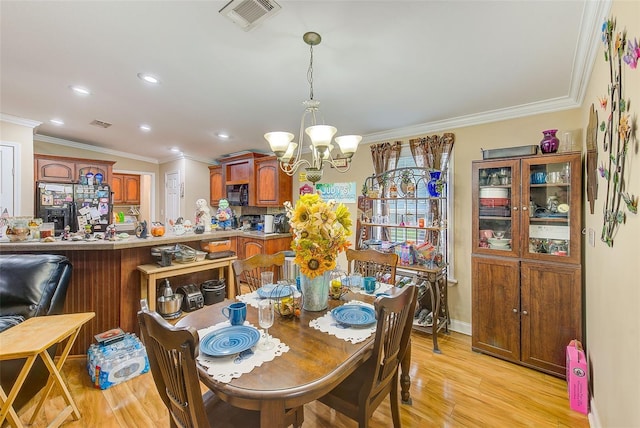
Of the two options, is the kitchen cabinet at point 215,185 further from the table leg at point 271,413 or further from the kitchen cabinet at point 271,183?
the table leg at point 271,413

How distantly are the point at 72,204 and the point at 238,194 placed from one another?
8.76 feet

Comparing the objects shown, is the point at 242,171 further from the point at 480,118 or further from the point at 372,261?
the point at 480,118

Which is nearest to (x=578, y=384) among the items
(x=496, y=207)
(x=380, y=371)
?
(x=496, y=207)

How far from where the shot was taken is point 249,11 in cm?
154

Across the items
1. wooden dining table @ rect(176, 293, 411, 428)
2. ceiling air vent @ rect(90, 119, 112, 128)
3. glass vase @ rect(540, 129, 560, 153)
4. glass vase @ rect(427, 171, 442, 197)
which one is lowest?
wooden dining table @ rect(176, 293, 411, 428)

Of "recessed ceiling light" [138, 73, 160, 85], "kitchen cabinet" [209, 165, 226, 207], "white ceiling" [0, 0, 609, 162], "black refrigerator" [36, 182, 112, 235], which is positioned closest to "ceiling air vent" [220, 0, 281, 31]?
"white ceiling" [0, 0, 609, 162]

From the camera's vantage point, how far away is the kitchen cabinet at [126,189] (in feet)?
20.8

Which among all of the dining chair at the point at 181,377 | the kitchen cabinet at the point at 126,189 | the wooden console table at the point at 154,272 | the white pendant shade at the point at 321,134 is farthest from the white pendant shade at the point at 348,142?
the kitchen cabinet at the point at 126,189

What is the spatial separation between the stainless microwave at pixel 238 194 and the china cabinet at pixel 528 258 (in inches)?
156

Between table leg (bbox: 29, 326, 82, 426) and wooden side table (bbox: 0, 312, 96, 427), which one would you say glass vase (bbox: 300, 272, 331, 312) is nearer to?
wooden side table (bbox: 0, 312, 96, 427)

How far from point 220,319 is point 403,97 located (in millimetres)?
2472

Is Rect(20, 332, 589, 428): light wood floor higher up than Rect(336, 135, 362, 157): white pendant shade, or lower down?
lower down

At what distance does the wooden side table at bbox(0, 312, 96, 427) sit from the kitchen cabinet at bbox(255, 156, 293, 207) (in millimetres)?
3171

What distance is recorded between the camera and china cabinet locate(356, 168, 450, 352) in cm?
302
